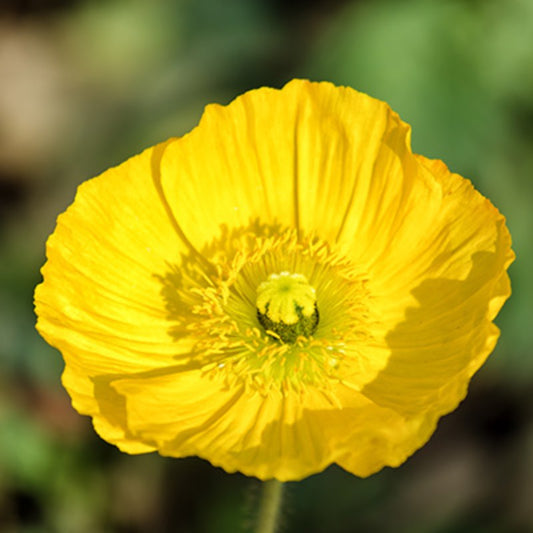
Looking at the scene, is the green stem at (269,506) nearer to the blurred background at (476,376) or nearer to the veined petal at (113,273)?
the veined petal at (113,273)

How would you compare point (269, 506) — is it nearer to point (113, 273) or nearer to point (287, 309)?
point (287, 309)

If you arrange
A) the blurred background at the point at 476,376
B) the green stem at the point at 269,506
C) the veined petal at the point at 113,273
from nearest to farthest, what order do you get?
the green stem at the point at 269,506 < the veined petal at the point at 113,273 < the blurred background at the point at 476,376

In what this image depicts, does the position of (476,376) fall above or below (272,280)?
above

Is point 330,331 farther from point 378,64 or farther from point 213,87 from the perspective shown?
point 213,87

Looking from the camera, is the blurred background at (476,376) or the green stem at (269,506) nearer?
the green stem at (269,506)

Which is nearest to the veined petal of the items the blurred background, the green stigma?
the green stigma

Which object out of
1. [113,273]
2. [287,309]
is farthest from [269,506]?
[113,273]

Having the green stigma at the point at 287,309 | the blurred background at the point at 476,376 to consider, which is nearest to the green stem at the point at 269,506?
the green stigma at the point at 287,309

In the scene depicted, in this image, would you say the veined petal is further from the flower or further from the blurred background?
the blurred background

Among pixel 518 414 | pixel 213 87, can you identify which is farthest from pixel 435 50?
pixel 518 414
